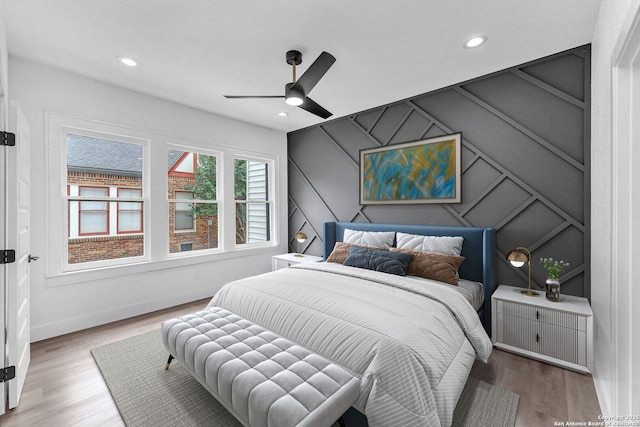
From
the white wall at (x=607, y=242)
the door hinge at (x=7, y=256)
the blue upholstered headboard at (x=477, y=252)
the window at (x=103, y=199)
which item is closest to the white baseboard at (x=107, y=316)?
the window at (x=103, y=199)

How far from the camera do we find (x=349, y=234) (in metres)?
3.88

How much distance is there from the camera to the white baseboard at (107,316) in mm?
2816

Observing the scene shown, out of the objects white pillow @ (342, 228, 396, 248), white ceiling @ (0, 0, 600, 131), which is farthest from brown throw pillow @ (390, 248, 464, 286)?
white ceiling @ (0, 0, 600, 131)

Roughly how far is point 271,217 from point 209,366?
3538 millimetres

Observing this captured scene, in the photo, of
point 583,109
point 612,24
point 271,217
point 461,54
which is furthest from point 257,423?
point 271,217

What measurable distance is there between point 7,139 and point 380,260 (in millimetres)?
3077

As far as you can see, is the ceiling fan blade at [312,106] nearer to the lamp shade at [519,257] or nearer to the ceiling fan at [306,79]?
the ceiling fan at [306,79]

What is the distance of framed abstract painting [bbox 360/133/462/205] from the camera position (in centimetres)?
326

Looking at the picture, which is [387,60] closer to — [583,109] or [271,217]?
[583,109]

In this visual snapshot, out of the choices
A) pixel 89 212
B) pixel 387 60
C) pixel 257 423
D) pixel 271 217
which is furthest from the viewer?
pixel 271 217

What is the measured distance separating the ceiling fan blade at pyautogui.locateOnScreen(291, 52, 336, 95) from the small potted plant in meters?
2.53

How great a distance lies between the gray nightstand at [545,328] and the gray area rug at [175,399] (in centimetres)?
67

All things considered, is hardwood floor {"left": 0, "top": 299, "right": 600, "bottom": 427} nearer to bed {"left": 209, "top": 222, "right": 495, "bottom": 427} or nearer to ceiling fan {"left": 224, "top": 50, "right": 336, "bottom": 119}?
bed {"left": 209, "top": 222, "right": 495, "bottom": 427}

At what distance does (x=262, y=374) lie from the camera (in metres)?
1.48
